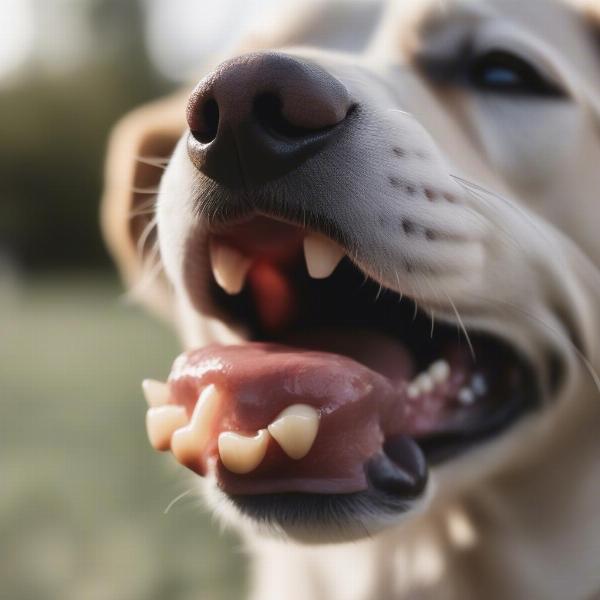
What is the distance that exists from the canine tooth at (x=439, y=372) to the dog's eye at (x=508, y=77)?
22.9 inches

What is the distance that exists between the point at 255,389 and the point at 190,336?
2.13 feet

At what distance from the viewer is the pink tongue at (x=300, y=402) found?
140cm

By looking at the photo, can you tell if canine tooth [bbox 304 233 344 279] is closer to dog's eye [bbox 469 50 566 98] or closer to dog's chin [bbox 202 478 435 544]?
dog's chin [bbox 202 478 435 544]

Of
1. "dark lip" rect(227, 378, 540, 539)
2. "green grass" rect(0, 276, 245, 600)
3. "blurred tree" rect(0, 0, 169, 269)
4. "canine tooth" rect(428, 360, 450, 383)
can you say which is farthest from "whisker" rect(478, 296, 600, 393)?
"blurred tree" rect(0, 0, 169, 269)

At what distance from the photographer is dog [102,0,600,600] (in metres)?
1.38

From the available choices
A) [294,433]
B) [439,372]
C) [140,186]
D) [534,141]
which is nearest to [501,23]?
[534,141]

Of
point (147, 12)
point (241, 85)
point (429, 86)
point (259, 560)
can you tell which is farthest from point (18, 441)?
point (147, 12)

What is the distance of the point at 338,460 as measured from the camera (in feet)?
4.66

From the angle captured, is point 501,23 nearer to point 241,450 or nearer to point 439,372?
point 439,372

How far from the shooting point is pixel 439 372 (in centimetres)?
165

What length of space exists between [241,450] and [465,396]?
0.54 meters

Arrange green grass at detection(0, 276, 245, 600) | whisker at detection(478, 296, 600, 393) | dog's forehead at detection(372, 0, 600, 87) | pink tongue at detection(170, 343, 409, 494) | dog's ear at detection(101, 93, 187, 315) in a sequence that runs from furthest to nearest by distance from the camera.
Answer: green grass at detection(0, 276, 245, 600), dog's ear at detection(101, 93, 187, 315), dog's forehead at detection(372, 0, 600, 87), whisker at detection(478, 296, 600, 393), pink tongue at detection(170, 343, 409, 494)

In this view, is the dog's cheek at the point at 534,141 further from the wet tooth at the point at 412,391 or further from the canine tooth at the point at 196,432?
the canine tooth at the point at 196,432

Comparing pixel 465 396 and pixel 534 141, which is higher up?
pixel 534 141
